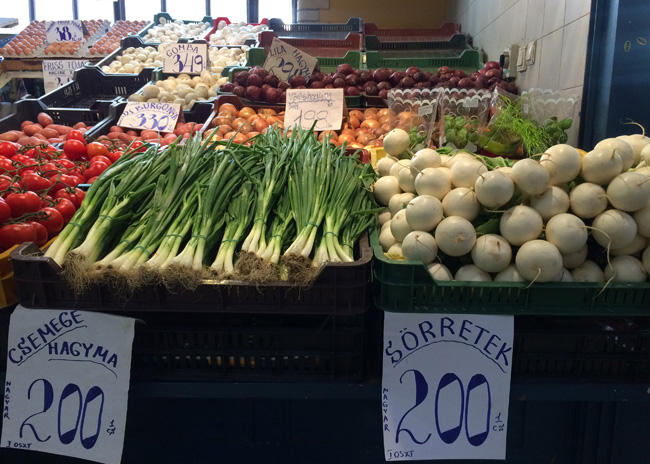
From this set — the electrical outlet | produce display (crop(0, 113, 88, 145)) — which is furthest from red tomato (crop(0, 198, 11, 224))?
the electrical outlet

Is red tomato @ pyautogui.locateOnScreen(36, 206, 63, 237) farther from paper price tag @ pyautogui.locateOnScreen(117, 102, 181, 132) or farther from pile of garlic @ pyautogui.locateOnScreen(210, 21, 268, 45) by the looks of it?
pile of garlic @ pyautogui.locateOnScreen(210, 21, 268, 45)

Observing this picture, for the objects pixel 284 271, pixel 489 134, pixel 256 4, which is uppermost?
pixel 256 4

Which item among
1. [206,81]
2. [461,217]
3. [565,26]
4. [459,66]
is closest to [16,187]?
[461,217]

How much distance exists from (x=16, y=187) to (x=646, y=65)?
233cm

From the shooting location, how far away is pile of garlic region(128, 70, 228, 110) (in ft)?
12.7

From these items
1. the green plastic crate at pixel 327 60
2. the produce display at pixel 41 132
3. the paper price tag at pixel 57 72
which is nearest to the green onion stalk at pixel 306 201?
the produce display at pixel 41 132

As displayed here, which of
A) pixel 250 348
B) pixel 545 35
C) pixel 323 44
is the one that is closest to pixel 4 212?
pixel 250 348

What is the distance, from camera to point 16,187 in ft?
5.11

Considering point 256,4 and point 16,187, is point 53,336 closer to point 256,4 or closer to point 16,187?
point 16,187

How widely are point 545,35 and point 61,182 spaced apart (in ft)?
8.41

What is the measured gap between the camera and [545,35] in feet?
9.18

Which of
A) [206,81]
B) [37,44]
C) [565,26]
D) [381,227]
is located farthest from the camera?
[37,44]

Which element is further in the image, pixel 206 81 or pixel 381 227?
pixel 206 81

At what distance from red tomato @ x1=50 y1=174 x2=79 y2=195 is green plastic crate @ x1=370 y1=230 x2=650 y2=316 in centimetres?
120
